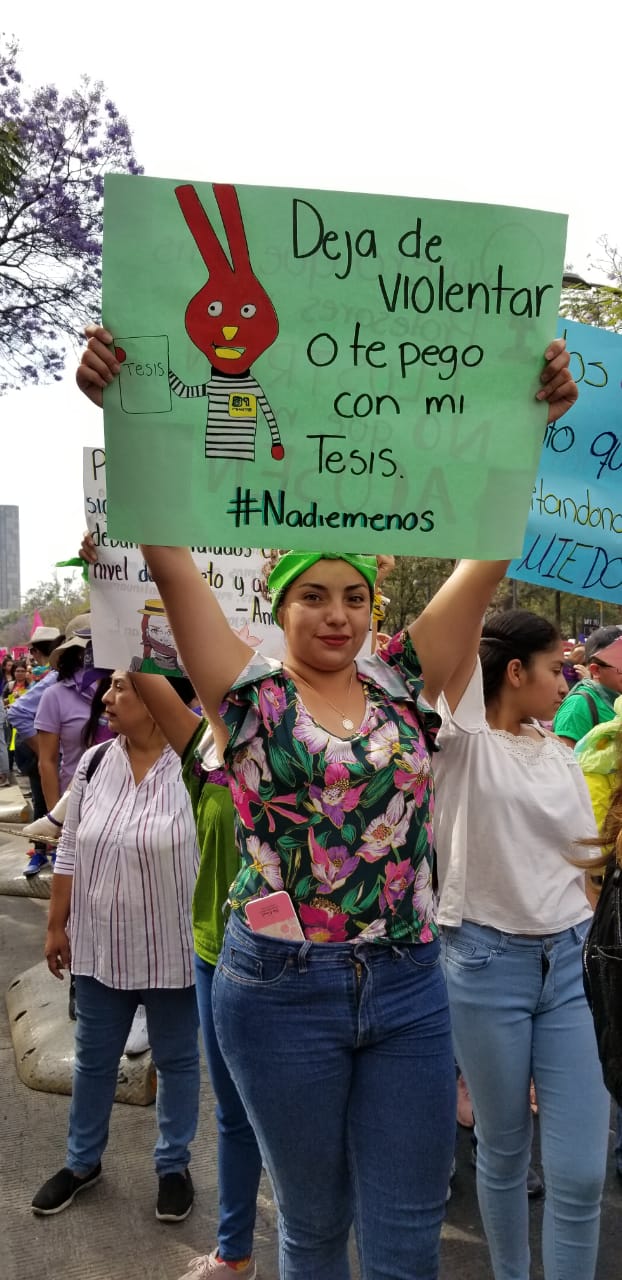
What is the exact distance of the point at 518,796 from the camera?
106 inches

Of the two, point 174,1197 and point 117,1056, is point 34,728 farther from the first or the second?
point 174,1197

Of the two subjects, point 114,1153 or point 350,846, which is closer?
point 350,846

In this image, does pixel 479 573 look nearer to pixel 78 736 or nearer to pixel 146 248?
pixel 146 248

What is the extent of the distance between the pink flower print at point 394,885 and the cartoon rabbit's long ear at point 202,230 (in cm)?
124

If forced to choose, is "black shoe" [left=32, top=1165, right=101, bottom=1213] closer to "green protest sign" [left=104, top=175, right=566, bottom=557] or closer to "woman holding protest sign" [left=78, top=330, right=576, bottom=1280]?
"woman holding protest sign" [left=78, top=330, right=576, bottom=1280]

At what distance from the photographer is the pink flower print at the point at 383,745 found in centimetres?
206

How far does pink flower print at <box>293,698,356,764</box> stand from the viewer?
Answer: 2043 mm

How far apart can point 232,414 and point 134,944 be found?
6.22ft

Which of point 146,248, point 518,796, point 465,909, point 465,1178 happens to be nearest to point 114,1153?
point 465,1178

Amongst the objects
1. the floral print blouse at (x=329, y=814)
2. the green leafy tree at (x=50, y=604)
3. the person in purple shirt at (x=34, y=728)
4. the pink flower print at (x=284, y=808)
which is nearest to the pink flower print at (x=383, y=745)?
the floral print blouse at (x=329, y=814)

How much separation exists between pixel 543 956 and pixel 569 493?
1346 mm

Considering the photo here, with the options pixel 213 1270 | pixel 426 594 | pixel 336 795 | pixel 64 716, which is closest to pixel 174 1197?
pixel 213 1270

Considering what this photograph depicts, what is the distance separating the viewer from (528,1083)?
8.59 feet

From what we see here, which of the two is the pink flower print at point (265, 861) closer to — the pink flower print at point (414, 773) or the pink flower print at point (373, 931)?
the pink flower print at point (373, 931)
